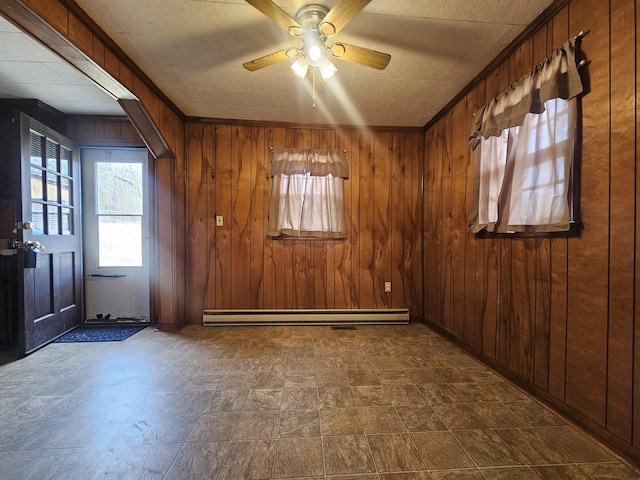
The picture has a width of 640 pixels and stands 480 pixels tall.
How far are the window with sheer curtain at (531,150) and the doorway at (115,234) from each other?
11.8 ft

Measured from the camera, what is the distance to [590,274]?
1.39m

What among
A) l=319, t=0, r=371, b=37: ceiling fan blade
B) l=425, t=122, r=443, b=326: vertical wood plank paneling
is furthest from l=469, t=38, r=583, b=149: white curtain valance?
l=319, t=0, r=371, b=37: ceiling fan blade

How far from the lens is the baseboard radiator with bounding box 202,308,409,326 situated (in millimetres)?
3119

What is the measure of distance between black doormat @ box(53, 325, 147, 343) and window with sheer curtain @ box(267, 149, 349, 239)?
1.88 metres

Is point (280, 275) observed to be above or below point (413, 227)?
below

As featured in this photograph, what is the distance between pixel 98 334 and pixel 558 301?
4.05 metres

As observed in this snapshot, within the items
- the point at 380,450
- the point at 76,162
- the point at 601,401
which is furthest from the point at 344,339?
the point at 76,162


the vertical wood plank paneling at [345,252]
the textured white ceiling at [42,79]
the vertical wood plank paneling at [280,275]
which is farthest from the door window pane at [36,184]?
the vertical wood plank paneling at [345,252]

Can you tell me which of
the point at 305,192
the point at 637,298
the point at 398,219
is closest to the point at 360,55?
the point at 305,192

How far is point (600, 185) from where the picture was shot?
1335mm

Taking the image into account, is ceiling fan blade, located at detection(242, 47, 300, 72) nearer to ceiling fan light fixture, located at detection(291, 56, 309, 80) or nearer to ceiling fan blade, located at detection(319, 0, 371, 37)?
ceiling fan light fixture, located at detection(291, 56, 309, 80)

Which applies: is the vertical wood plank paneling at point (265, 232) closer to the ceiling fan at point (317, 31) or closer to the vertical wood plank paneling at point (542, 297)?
the ceiling fan at point (317, 31)

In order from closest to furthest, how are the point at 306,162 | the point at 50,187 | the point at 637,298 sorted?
1. the point at 637,298
2. the point at 50,187
3. the point at 306,162

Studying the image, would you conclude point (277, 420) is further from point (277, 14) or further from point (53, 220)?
point (53, 220)
